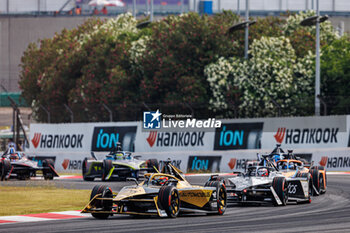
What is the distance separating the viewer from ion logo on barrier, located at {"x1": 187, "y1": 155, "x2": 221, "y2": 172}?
3235 centimetres

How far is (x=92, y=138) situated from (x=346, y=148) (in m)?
13.4

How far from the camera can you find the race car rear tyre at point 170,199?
1499 cm

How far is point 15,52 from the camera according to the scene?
3088 inches

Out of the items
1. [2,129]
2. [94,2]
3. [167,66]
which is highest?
[94,2]

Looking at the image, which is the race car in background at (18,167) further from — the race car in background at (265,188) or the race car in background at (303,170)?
the race car in background at (265,188)

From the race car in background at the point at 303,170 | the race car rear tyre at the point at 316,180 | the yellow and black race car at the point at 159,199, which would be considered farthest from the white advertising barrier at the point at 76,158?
the yellow and black race car at the point at 159,199

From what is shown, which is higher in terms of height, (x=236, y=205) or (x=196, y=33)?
(x=196, y=33)

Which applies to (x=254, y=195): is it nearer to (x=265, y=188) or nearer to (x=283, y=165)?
(x=265, y=188)

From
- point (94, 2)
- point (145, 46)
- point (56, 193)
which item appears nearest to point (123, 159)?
point (56, 193)

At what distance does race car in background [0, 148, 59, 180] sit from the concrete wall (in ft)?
160

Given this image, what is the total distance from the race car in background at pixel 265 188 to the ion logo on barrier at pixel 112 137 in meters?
17.6

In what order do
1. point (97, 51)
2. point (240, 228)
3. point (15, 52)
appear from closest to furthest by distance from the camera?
point (240, 228) < point (97, 51) < point (15, 52)

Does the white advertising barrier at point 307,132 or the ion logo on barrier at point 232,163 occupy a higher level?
the white advertising barrier at point 307,132

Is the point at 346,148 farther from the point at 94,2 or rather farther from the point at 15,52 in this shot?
the point at 94,2
